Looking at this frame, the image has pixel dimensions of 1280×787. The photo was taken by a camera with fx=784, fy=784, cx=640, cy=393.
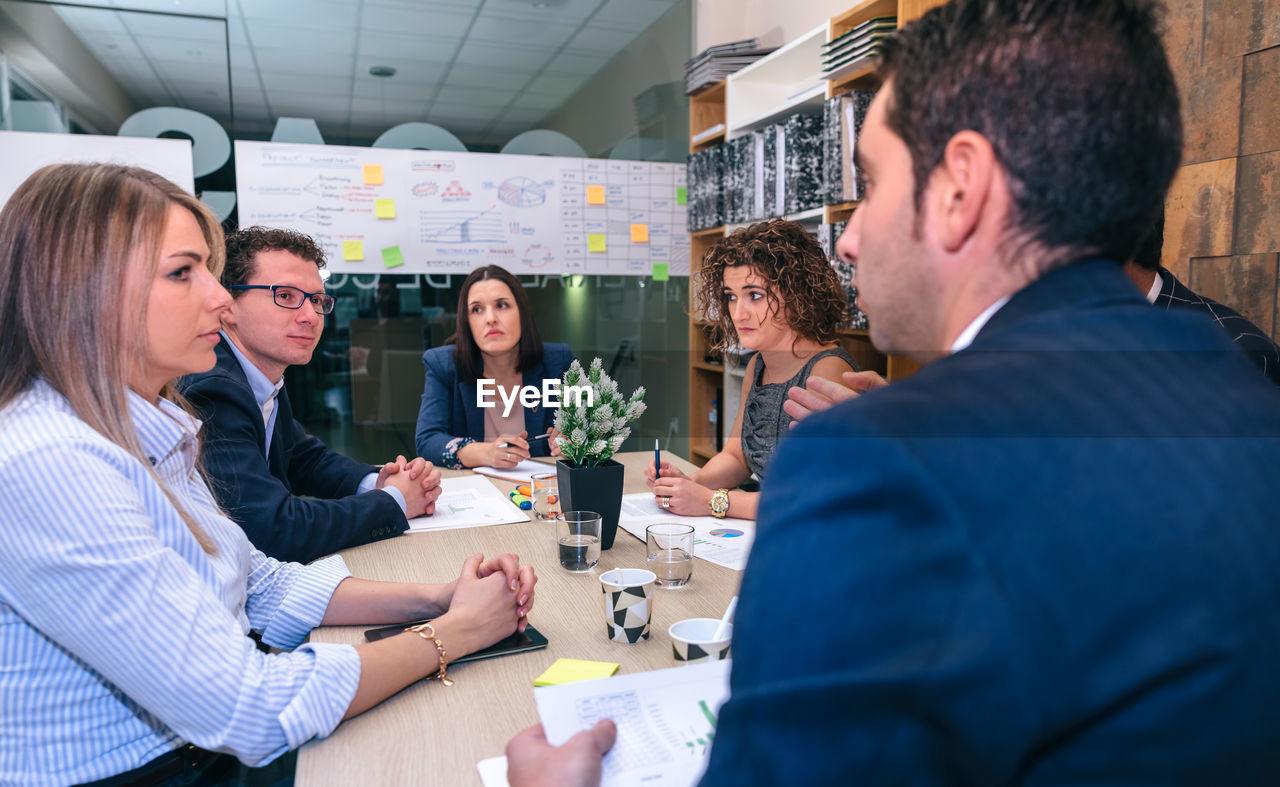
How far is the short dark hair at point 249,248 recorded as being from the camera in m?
1.85

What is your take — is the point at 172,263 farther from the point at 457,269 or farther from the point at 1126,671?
the point at 457,269

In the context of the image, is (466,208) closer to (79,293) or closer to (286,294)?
(286,294)

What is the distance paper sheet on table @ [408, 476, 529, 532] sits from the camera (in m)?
1.71

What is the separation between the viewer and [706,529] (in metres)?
1.64

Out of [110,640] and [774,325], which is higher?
[774,325]

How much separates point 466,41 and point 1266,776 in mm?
4181

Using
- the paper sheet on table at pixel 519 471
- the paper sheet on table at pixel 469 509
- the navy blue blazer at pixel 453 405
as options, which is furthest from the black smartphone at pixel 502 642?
the navy blue blazer at pixel 453 405

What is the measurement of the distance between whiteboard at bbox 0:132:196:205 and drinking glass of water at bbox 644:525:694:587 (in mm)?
2821

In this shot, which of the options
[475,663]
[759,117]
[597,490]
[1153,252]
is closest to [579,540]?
[597,490]

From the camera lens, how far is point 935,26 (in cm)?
60

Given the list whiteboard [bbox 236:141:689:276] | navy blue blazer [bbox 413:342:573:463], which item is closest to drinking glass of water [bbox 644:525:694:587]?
navy blue blazer [bbox 413:342:573:463]

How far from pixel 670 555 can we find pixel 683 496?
1.36 ft

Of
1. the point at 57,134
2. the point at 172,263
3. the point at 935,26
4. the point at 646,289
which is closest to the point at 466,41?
the point at 646,289

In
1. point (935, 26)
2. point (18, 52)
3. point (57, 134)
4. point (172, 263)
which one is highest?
point (18, 52)
